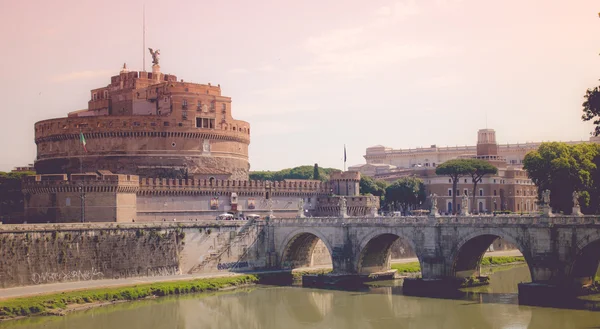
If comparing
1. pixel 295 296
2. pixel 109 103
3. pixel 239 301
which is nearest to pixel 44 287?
pixel 239 301

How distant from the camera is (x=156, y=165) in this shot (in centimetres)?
6850

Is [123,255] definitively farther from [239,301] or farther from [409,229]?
[409,229]

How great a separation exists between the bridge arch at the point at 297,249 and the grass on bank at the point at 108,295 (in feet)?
15.7

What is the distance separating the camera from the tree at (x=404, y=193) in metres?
95.6

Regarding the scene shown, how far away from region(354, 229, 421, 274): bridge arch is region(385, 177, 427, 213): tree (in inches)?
1481

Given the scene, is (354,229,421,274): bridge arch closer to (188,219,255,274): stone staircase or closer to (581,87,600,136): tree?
(188,219,255,274): stone staircase

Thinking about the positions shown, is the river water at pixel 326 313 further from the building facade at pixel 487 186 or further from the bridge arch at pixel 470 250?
the building facade at pixel 487 186

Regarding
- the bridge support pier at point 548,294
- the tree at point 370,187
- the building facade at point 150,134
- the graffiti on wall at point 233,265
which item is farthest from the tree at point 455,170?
the bridge support pier at point 548,294

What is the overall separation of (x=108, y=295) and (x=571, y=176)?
3255 centimetres

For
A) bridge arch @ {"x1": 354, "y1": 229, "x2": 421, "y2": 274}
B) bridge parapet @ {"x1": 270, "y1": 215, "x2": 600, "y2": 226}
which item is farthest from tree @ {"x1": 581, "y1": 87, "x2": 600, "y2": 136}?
bridge arch @ {"x1": 354, "y1": 229, "x2": 421, "y2": 274}

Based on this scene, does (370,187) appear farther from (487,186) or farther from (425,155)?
(425,155)

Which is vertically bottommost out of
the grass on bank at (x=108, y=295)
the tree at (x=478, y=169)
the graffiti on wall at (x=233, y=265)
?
the grass on bank at (x=108, y=295)

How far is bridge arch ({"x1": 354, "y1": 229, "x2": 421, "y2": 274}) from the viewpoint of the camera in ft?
178

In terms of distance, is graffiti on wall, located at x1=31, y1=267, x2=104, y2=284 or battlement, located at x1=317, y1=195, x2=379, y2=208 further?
battlement, located at x1=317, y1=195, x2=379, y2=208
